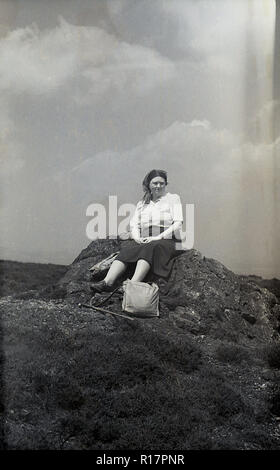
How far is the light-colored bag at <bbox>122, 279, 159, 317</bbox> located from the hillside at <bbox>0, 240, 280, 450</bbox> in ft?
0.39

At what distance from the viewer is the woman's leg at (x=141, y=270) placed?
5973 mm

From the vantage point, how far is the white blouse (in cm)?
606

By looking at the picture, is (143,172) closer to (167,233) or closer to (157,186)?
(157,186)

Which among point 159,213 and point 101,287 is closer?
point 101,287

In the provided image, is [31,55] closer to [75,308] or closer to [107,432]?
[75,308]

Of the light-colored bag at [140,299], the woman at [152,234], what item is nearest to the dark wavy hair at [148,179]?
the woman at [152,234]

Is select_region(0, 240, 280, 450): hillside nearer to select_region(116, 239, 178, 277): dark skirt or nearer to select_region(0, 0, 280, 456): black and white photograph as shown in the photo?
select_region(0, 0, 280, 456): black and white photograph

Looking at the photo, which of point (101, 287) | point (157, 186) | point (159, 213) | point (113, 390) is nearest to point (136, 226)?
point (159, 213)

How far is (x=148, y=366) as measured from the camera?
17.2 feet

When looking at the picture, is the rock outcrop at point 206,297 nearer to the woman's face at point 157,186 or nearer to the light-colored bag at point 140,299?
the light-colored bag at point 140,299

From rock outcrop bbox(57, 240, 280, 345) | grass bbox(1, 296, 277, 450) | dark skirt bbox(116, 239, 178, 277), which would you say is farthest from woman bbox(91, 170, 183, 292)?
grass bbox(1, 296, 277, 450)

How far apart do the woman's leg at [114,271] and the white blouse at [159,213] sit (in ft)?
1.52

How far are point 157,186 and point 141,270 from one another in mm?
1065
